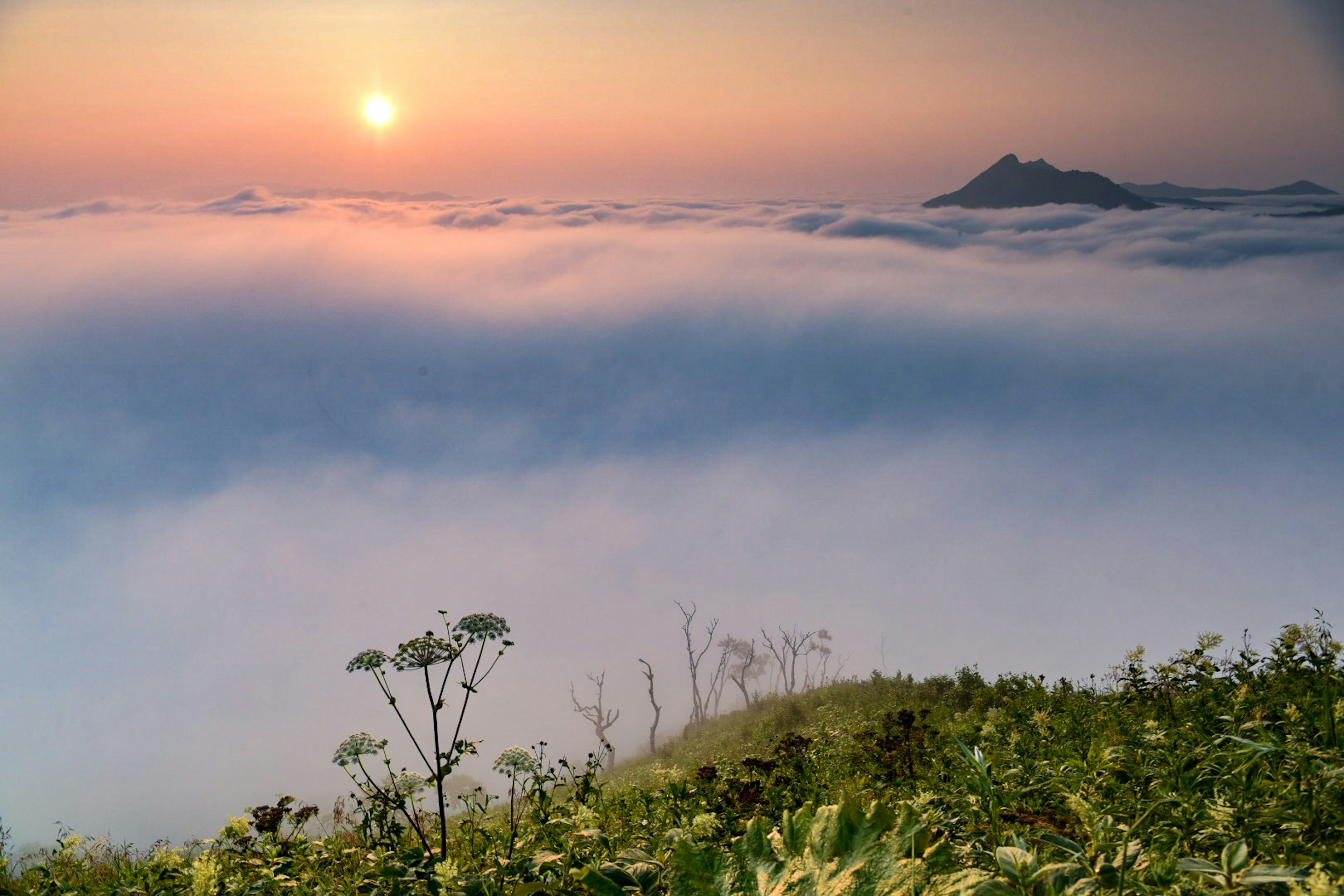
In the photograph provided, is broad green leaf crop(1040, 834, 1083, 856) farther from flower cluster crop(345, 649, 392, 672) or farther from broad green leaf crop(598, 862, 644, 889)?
flower cluster crop(345, 649, 392, 672)

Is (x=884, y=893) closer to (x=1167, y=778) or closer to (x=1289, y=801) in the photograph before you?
(x=1289, y=801)

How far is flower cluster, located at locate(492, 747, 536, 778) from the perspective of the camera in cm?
291

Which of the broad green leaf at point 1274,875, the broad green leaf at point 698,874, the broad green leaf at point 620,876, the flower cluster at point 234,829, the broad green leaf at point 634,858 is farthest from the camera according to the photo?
the flower cluster at point 234,829

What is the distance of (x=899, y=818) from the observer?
1065 mm

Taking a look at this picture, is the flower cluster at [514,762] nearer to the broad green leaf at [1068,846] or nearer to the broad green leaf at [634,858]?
the broad green leaf at [634,858]

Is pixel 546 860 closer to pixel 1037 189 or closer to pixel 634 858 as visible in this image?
pixel 634 858

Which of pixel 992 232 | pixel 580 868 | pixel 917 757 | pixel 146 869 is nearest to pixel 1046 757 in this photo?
pixel 917 757

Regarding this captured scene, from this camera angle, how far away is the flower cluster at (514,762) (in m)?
2.91

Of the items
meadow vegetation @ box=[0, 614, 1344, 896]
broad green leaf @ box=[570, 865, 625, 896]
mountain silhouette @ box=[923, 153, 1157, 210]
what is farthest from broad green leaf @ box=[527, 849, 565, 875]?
mountain silhouette @ box=[923, 153, 1157, 210]

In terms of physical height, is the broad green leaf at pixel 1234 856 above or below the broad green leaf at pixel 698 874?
below

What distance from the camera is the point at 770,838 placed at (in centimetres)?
113

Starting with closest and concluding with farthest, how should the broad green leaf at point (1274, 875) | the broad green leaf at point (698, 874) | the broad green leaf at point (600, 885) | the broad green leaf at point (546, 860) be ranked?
the broad green leaf at point (1274, 875) → the broad green leaf at point (698, 874) → the broad green leaf at point (600, 885) → the broad green leaf at point (546, 860)

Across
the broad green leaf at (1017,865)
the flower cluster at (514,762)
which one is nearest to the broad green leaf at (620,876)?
the broad green leaf at (1017,865)

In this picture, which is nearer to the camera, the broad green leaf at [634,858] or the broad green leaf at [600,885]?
the broad green leaf at [600,885]
